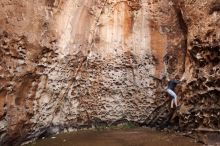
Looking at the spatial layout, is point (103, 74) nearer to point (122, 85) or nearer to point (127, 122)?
point (122, 85)

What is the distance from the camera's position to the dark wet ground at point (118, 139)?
10.5 meters

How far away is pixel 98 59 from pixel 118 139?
2833mm

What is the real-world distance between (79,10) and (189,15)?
3379 mm

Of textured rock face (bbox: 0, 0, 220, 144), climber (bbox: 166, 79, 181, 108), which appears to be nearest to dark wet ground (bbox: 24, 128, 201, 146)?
textured rock face (bbox: 0, 0, 220, 144)

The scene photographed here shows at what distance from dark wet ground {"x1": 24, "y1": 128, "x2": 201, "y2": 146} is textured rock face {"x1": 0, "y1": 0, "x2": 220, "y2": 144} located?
497mm

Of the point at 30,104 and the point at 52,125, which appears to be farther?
the point at 52,125

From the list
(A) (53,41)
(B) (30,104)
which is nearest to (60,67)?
(A) (53,41)

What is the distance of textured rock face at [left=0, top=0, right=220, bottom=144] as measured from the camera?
9852 mm

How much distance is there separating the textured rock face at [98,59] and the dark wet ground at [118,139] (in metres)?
0.50

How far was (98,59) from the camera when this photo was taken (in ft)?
40.9

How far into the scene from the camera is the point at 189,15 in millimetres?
11766

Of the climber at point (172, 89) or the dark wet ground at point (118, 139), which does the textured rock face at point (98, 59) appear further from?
the dark wet ground at point (118, 139)

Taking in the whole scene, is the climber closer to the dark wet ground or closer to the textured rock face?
the textured rock face

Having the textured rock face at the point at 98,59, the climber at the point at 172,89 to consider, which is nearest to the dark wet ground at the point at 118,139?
the textured rock face at the point at 98,59
